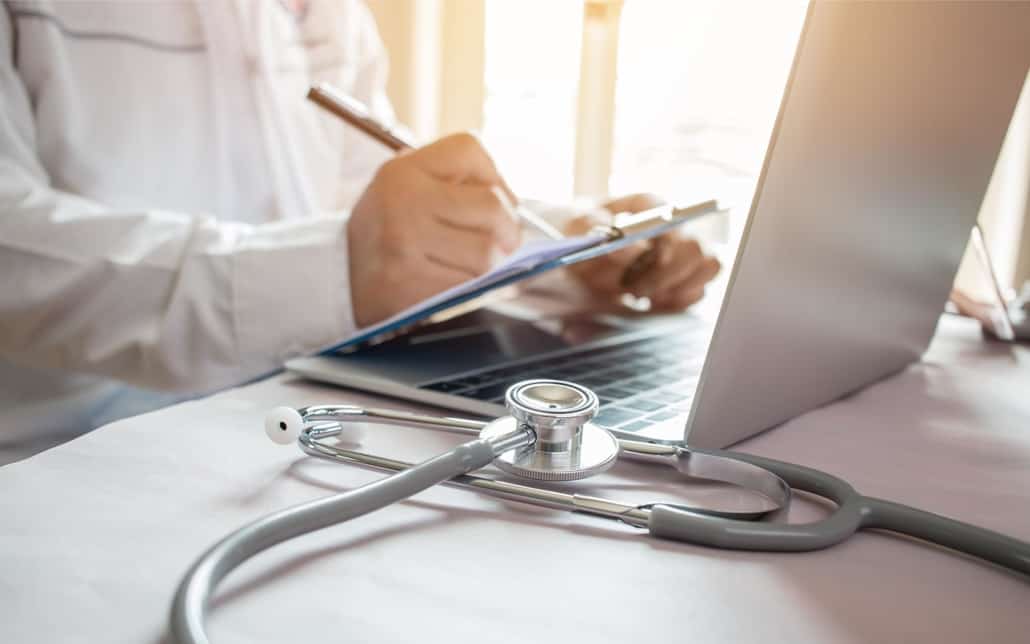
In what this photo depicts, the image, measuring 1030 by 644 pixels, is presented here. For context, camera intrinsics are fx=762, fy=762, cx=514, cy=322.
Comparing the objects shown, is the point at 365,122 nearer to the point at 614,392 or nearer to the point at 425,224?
the point at 425,224

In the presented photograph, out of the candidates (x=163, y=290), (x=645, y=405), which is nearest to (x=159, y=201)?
(x=163, y=290)

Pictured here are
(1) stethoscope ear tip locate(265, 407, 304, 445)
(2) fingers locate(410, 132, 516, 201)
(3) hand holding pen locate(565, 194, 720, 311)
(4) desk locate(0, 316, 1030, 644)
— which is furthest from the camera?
(3) hand holding pen locate(565, 194, 720, 311)

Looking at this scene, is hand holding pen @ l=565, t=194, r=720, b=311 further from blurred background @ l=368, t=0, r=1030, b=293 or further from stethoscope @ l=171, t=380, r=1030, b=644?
blurred background @ l=368, t=0, r=1030, b=293

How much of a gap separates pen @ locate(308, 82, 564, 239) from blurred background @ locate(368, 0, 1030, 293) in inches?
28.9

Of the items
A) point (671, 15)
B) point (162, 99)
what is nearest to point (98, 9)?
point (162, 99)

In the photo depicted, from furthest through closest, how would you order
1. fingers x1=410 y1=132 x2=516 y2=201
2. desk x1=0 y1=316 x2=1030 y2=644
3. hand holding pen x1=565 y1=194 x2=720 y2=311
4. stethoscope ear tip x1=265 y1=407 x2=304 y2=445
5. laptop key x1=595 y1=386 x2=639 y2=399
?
1. hand holding pen x1=565 y1=194 x2=720 y2=311
2. fingers x1=410 y1=132 x2=516 y2=201
3. laptop key x1=595 y1=386 x2=639 y2=399
4. stethoscope ear tip x1=265 y1=407 x2=304 y2=445
5. desk x1=0 y1=316 x2=1030 y2=644

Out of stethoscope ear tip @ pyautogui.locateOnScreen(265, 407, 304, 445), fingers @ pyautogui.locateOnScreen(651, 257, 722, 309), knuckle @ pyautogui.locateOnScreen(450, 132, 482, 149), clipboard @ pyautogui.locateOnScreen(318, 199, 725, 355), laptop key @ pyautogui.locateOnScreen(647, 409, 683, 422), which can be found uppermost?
knuckle @ pyautogui.locateOnScreen(450, 132, 482, 149)

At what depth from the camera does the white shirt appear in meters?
0.58

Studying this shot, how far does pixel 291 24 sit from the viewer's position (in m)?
0.97

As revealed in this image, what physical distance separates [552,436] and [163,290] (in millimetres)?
408

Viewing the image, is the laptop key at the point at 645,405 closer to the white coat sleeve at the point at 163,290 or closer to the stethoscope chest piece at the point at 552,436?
the stethoscope chest piece at the point at 552,436

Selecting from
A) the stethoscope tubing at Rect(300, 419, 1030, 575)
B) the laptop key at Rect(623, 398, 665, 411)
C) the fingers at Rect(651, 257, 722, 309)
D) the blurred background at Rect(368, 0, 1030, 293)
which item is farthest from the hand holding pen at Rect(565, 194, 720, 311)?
the blurred background at Rect(368, 0, 1030, 293)

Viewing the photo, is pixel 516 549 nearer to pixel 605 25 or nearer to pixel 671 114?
pixel 671 114

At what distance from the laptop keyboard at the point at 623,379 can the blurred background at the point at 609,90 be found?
2.62 ft
